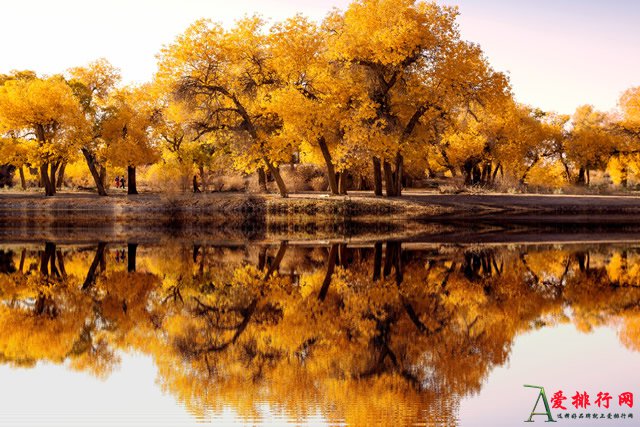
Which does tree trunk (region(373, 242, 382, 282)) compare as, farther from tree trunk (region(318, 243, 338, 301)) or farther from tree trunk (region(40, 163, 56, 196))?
tree trunk (region(40, 163, 56, 196))

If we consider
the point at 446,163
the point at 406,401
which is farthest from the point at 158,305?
the point at 446,163

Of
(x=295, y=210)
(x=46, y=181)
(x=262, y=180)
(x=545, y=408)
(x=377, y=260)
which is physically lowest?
(x=545, y=408)

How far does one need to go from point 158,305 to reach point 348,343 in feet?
18.0

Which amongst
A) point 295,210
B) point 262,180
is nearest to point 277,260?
point 295,210

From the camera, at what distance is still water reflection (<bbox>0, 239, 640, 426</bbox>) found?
8.47m

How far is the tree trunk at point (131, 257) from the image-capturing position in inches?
830

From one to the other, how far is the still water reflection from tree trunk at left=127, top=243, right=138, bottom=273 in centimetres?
57

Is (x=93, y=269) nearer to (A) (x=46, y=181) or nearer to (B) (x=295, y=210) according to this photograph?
(B) (x=295, y=210)

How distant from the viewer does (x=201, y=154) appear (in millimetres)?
52625

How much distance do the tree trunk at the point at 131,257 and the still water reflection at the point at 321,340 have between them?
0.57m

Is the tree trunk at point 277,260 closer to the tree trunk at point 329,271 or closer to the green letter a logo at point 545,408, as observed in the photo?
the tree trunk at point 329,271

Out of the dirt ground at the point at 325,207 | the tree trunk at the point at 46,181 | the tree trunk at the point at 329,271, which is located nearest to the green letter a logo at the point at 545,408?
the tree trunk at the point at 329,271

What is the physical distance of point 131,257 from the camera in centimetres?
2414

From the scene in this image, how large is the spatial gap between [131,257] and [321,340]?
14682mm
